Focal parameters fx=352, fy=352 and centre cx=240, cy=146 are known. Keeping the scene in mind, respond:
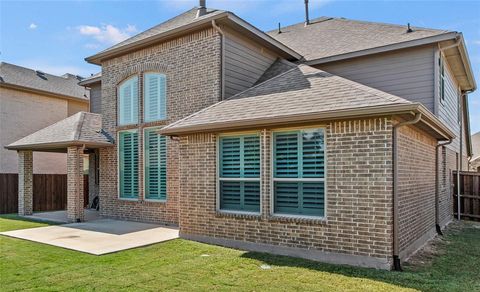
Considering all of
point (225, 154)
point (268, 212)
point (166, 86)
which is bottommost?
point (268, 212)

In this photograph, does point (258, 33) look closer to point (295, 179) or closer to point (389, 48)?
point (389, 48)

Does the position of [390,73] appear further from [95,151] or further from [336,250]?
[95,151]

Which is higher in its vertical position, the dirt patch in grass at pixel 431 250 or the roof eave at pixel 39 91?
the roof eave at pixel 39 91

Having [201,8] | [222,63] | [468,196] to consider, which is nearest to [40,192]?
[201,8]

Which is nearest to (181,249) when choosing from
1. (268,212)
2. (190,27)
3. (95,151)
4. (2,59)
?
(268,212)

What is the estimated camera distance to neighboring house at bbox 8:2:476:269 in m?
6.18

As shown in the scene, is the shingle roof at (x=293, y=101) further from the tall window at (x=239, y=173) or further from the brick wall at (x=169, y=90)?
the brick wall at (x=169, y=90)

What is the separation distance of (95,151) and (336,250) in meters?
12.1

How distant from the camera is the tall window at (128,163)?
11.6 metres

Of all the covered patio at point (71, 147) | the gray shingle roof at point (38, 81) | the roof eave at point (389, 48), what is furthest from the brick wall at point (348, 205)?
the gray shingle roof at point (38, 81)

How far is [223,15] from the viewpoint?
9125 mm

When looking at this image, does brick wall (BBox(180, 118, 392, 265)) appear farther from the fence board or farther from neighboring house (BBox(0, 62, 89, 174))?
neighboring house (BBox(0, 62, 89, 174))

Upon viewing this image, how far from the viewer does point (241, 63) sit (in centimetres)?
1029

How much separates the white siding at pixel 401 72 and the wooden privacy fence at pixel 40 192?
44.4ft
